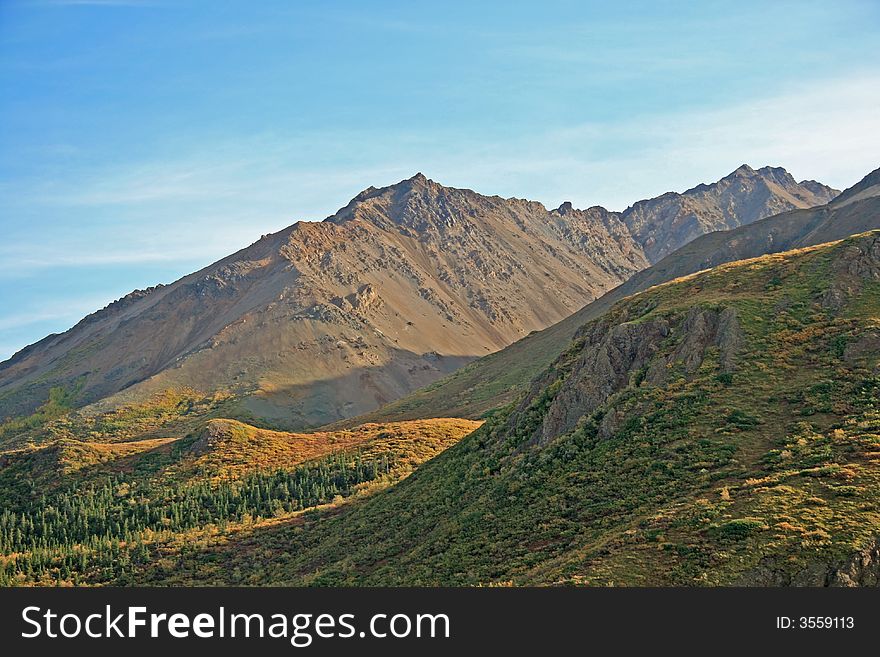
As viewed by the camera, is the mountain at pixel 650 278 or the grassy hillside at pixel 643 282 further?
the mountain at pixel 650 278

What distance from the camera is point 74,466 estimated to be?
115 metres

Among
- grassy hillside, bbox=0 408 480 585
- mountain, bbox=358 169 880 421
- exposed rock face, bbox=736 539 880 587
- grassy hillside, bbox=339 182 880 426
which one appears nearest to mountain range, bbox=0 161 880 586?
exposed rock face, bbox=736 539 880 587

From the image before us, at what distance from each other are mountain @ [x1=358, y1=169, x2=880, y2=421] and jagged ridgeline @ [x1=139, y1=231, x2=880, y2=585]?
69.5 meters

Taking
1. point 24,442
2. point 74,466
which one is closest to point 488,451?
point 74,466

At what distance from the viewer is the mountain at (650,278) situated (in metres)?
148

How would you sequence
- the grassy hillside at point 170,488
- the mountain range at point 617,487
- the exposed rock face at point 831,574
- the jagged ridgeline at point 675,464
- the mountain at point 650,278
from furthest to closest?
the mountain at point 650,278
the grassy hillside at point 170,488
the mountain range at point 617,487
the jagged ridgeline at point 675,464
the exposed rock face at point 831,574

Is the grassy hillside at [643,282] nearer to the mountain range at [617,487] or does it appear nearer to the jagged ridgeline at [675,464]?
the mountain range at [617,487]

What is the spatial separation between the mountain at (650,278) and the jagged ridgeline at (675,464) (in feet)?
228

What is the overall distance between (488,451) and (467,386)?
3960 inches

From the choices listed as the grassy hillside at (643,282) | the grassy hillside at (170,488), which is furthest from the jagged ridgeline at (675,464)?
the grassy hillside at (643,282)

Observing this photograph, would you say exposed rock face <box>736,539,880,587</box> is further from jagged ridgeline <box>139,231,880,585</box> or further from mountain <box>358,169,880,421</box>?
mountain <box>358,169,880,421</box>

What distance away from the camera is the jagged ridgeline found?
110 ft

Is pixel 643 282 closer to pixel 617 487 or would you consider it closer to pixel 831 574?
pixel 617 487

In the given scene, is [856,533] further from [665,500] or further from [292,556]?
[292,556]
